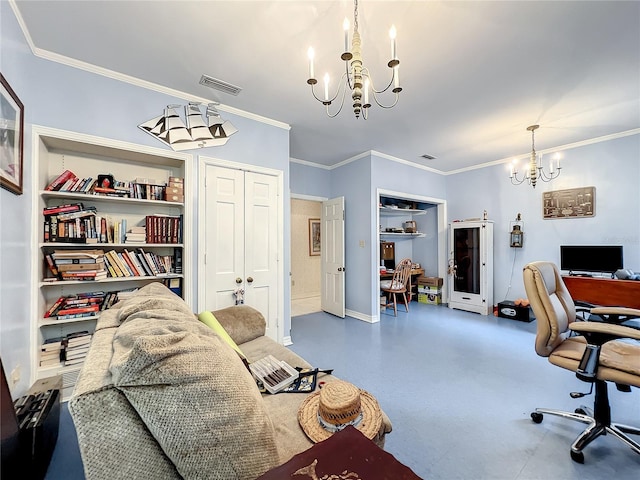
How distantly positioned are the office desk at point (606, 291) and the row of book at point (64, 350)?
210 inches

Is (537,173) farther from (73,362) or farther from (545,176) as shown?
(73,362)

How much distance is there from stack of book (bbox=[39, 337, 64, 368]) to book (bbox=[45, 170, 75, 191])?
123 cm

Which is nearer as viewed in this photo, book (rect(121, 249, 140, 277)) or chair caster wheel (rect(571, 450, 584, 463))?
chair caster wheel (rect(571, 450, 584, 463))

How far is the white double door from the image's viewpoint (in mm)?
2801

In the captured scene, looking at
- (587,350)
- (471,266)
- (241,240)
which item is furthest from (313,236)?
(587,350)

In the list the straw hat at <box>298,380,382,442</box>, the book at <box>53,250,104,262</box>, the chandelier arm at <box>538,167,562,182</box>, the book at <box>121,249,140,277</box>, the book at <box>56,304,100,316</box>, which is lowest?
the straw hat at <box>298,380,382,442</box>

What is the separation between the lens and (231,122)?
2959mm

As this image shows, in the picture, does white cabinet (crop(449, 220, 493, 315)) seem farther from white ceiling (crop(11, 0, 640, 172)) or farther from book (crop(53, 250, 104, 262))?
book (crop(53, 250, 104, 262))

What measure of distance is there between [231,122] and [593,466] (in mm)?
3852

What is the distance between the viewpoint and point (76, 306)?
87.6 inches

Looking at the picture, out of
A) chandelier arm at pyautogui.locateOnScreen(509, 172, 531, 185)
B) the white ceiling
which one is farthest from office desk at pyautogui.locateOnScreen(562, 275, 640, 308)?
the white ceiling

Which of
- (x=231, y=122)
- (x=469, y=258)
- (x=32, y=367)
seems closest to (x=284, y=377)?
(x=32, y=367)

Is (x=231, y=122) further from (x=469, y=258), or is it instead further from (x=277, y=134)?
(x=469, y=258)

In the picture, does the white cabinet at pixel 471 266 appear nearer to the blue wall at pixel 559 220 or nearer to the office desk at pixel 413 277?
the blue wall at pixel 559 220
